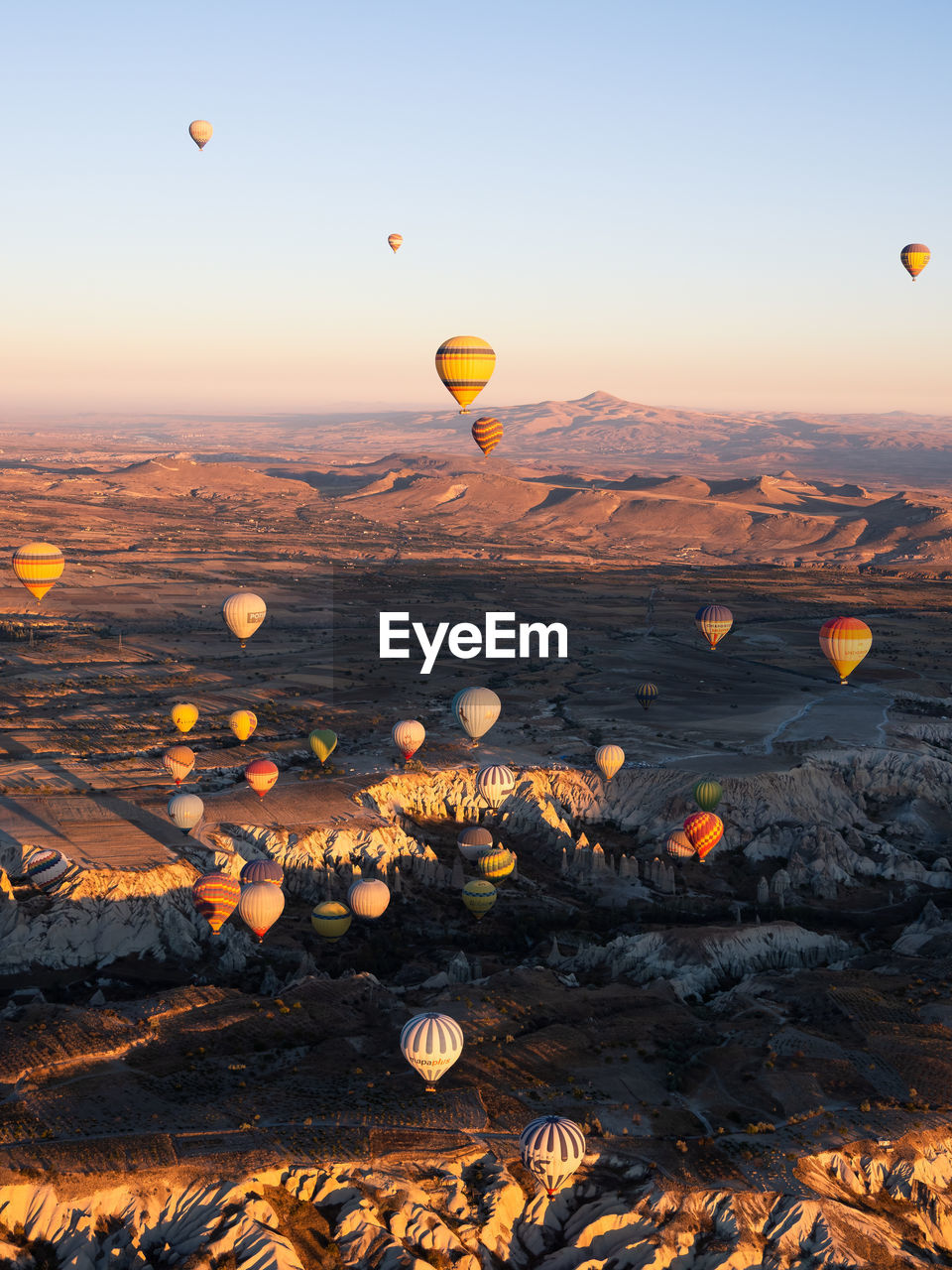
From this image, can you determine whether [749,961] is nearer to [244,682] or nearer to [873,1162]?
[873,1162]

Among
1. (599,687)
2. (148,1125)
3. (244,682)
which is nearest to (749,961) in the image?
(148,1125)

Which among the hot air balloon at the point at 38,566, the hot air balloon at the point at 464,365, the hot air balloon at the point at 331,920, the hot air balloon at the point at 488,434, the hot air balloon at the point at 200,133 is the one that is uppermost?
the hot air balloon at the point at 200,133

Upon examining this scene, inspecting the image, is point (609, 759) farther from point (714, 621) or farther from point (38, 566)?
point (38, 566)

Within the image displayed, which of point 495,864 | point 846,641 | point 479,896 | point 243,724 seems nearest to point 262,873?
point 479,896

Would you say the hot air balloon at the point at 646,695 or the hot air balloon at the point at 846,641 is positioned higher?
the hot air balloon at the point at 846,641

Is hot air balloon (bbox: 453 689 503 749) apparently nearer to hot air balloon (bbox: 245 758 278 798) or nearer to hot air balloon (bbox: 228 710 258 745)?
hot air balloon (bbox: 228 710 258 745)

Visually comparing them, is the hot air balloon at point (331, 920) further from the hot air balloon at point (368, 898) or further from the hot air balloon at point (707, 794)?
the hot air balloon at point (707, 794)

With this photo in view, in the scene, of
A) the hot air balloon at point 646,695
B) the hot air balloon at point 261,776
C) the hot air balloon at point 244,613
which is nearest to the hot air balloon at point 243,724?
the hot air balloon at point 261,776
